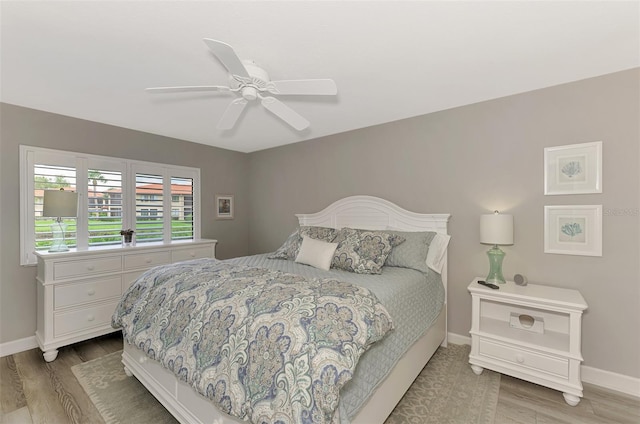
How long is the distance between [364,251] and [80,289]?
2.87m

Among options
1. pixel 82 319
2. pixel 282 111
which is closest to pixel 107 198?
pixel 82 319

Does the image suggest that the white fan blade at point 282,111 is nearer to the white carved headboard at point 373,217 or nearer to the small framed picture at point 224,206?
the white carved headboard at point 373,217

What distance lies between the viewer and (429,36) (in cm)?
175

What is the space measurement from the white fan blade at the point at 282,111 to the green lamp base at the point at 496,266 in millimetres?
2019

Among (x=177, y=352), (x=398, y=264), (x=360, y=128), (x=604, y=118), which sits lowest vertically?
(x=177, y=352)

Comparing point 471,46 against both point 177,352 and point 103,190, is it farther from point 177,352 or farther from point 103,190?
point 103,190

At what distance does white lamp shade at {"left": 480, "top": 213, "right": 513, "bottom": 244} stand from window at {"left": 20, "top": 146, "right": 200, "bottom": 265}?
3748 mm

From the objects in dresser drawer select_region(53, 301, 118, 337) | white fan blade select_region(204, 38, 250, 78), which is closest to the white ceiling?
white fan blade select_region(204, 38, 250, 78)

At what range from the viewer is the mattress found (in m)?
1.46

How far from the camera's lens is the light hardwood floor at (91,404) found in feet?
6.27

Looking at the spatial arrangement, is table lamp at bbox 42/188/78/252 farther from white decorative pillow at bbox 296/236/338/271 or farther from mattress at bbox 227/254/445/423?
white decorative pillow at bbox 296/236/338/271

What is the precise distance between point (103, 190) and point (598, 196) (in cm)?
488

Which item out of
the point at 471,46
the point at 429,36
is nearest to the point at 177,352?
the point at 429,36

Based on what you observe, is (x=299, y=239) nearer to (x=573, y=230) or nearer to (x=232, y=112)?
(x=232, y=112)
